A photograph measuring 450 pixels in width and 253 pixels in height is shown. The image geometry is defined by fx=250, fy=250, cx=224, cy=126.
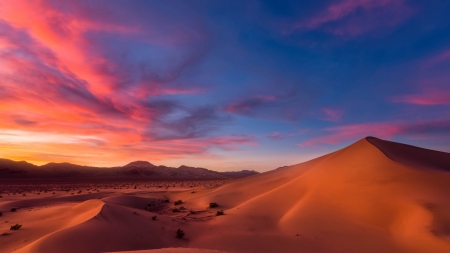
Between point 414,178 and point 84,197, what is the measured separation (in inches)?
1220

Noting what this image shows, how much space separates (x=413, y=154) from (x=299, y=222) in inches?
651

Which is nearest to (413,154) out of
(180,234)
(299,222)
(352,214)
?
(352,214)

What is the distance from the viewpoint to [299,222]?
43.4 feet

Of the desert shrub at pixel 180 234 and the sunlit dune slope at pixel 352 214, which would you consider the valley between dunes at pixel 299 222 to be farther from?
the desert shrub at pixel 180 234

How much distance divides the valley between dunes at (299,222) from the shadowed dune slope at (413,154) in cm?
143

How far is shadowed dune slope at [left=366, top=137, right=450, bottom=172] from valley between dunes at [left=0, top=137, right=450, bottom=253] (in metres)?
1.43

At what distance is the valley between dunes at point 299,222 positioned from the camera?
1002cm

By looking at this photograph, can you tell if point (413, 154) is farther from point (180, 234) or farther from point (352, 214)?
point (180, 234)

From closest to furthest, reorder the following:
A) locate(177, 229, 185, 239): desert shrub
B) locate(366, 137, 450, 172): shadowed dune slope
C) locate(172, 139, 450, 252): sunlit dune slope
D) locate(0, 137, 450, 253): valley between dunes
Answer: locate(0, 137, 450, 253): valley between dunes, locate(172, 139, 450, 252): sunlit dune slope, locate(177, 229, 185, 239): desert shrub, locate(366, 137, 450, 172): shadowed dune slope

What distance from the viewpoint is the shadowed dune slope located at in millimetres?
20672

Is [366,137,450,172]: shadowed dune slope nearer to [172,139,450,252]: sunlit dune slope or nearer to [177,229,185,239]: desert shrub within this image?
[172,139,450,252]: sunlit dune slope

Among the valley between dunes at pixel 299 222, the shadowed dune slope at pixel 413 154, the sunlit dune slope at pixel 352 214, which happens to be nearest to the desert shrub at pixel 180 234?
the valley between dunes at pixel 299 222

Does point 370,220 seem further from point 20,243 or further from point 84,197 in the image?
point 84,197

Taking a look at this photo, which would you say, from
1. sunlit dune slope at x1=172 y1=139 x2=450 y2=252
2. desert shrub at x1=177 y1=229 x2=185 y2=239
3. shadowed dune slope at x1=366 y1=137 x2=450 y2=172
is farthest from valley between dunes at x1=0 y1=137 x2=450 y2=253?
shadowed dune slope at x1=366 y1=137 x2=450 y2=172
